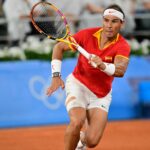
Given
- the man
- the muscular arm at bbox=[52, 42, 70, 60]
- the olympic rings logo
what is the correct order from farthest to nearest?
the olympic rings logo → the muscular arm at bbox=[52, 42, 70, 60] → the man

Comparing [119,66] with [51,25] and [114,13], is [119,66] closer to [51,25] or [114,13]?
[114,13]

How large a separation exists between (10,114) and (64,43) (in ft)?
14.3

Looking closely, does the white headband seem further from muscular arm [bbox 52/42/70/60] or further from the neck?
muscular arm [bbox 52/42/70/60]

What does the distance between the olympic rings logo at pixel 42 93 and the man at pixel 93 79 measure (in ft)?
13.0

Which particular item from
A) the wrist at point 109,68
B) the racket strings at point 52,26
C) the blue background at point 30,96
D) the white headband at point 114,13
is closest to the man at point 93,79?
the white headband at point 114,13

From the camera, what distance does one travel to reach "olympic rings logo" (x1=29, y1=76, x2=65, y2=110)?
12750mm

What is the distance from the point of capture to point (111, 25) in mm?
8352

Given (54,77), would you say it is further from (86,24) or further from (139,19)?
(139,19)

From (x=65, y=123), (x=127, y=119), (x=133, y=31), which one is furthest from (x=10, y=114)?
(x=133, y=31)

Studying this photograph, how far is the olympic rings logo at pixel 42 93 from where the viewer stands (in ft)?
41.8

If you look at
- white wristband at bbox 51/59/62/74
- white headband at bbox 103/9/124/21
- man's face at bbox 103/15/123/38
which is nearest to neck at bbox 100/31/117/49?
man's face at bbox 103/15/123/38

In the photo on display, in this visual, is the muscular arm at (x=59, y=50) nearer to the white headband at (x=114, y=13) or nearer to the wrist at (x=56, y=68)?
the wrist at (x=56, y=68)

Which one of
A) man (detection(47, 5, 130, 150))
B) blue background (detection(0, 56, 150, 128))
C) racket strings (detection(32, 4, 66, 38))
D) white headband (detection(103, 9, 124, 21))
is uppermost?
white headband (detection(103, 9, 124, 21))

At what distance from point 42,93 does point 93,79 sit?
4.24 m
